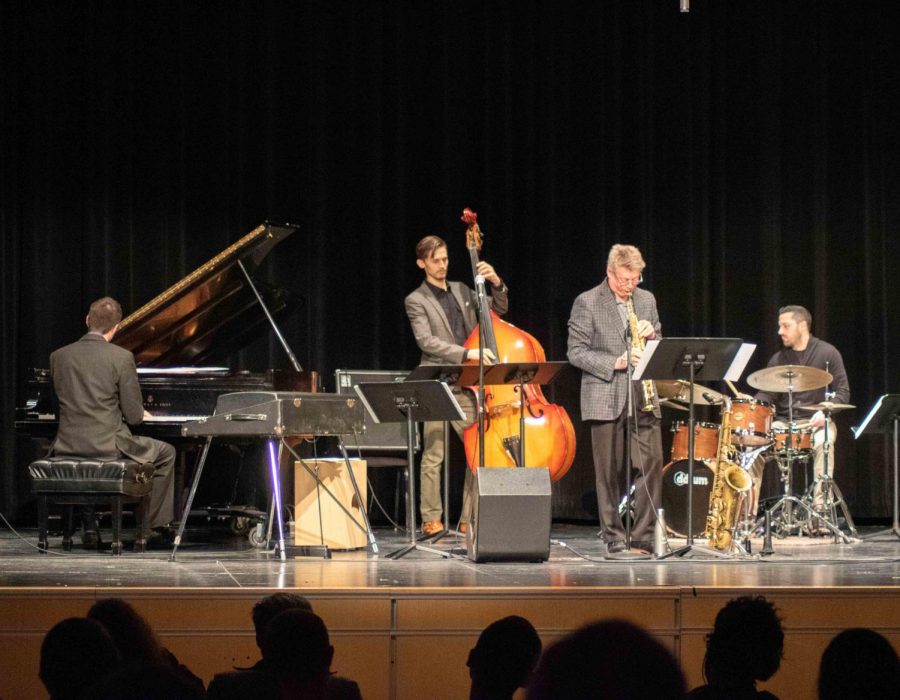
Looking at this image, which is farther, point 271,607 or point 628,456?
point 628,456

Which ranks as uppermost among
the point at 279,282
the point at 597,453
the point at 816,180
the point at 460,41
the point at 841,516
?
the point at 460,41

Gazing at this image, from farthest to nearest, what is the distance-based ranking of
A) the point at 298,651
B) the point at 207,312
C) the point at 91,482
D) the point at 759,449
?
the point at 759,449, the point at 207,312, the point at 91,482, the point at 298,651

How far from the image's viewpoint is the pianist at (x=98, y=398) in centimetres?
716

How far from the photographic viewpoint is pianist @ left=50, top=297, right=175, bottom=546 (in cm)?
716

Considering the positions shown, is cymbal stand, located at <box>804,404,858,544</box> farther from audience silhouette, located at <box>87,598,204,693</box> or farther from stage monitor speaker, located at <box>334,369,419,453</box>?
audience silhouette, located at <box>87,598,204,693</box>

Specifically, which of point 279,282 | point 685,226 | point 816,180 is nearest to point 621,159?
point 685,226

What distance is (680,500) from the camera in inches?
329

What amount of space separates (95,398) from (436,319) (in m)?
2.16

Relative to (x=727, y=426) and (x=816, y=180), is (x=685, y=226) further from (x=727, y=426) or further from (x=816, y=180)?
(x=727, y=426)

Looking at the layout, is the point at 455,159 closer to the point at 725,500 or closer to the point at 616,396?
the point at 616,396

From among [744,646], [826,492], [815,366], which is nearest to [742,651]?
[744,646]

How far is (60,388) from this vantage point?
7227 millimetres

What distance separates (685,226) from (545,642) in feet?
17.7

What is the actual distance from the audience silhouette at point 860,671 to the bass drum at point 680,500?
595cm
